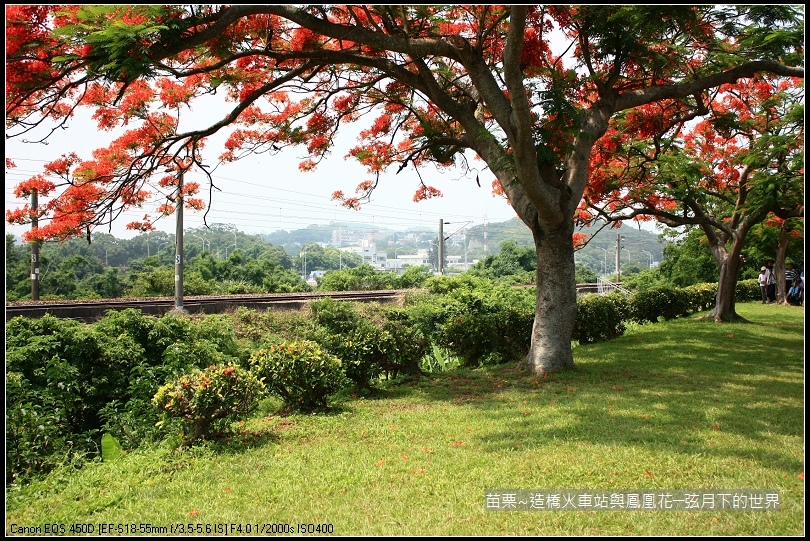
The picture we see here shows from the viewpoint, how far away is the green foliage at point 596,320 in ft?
39.3

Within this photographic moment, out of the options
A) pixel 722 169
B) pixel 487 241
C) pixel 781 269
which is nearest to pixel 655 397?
pixel 722 169

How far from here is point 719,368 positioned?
8773mm

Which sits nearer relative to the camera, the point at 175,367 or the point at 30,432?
the point at 30,432

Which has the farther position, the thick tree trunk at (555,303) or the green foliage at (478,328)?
the green foliage at (478,328)

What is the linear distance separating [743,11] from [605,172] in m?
5.05

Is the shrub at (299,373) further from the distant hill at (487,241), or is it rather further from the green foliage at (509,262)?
the distant hill at (487,241)

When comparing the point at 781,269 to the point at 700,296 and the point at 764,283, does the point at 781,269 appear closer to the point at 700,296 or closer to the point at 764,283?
the point at 764,283

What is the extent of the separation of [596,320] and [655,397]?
5583 mm

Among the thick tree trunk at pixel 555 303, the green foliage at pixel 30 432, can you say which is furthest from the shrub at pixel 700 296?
the green foliage at pixel 30 432

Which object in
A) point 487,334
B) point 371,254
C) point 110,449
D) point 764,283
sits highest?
point 371,254

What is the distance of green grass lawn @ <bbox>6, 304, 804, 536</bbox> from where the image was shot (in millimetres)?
3480

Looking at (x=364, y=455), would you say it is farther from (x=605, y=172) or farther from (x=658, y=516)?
(x=605, y=172)

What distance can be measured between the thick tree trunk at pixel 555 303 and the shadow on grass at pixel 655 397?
0.90ft

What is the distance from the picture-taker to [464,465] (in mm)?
4379
